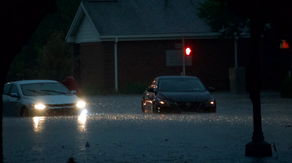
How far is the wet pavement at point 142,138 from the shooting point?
1095cm

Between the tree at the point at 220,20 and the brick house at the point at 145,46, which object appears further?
the brick house at the point at 145,46

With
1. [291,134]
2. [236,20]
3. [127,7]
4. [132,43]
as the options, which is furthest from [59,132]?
[127,7]

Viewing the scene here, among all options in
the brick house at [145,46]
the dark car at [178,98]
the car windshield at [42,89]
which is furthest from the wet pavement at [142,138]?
the brick house at [145,46]

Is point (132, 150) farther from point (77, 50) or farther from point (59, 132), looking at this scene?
point (77, 50)

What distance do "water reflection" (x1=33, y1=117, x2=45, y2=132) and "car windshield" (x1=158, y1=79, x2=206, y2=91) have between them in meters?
4.39

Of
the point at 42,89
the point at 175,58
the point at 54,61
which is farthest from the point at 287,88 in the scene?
the point at 54,61

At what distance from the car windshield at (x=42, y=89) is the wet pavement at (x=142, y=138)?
162 centimetres

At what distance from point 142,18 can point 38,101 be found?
23.2 metres

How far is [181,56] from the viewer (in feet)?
A: 138

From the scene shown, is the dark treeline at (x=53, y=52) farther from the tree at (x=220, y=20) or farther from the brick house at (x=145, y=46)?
the tree at (x=220, y=20)

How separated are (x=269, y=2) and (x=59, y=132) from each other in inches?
381

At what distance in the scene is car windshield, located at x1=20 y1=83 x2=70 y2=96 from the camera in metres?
21.3

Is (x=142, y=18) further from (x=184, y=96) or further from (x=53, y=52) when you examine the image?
(x=184, y=96)

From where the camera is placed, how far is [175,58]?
42.0 meters
